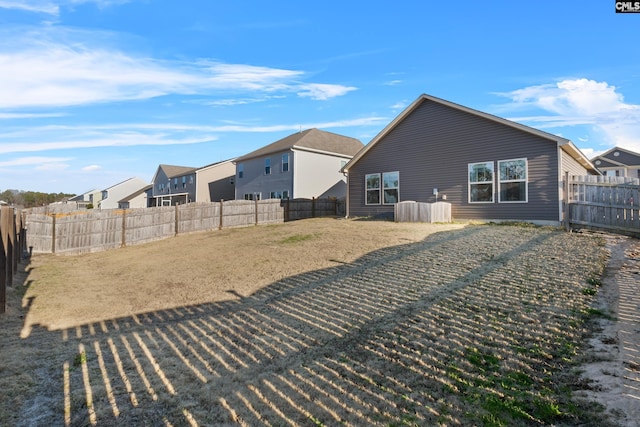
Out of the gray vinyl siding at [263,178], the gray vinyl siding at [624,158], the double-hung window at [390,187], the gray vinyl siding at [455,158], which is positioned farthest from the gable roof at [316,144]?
the gray vinyl siding at [624,158]

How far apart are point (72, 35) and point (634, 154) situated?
54.3m

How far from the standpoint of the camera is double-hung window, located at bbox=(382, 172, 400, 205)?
1842 centimetres

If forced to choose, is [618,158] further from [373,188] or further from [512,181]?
[373,188]

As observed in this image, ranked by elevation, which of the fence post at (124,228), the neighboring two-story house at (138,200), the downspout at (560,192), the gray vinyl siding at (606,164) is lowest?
the fence post at (124,228)

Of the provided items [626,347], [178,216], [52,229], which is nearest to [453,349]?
[626,347]

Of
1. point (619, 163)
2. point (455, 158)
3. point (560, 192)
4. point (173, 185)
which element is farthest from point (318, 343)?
point (619, 163)

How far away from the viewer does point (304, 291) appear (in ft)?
22.0

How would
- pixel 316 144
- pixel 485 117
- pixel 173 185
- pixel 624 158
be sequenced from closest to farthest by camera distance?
pixel 485 117, pixel 316 144, pixel 624 158, pixel 173 185

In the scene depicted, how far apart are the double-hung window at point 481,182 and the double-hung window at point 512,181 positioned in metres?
0.41

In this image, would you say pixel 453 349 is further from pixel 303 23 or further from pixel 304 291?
pixel 303 23

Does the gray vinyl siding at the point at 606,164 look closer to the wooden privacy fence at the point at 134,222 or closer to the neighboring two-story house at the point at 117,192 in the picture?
the wooden privacy fence at the point at 134,222

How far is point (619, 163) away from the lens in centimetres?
4000

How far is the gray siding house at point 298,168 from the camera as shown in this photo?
27203 mm

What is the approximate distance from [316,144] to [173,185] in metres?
23.2
